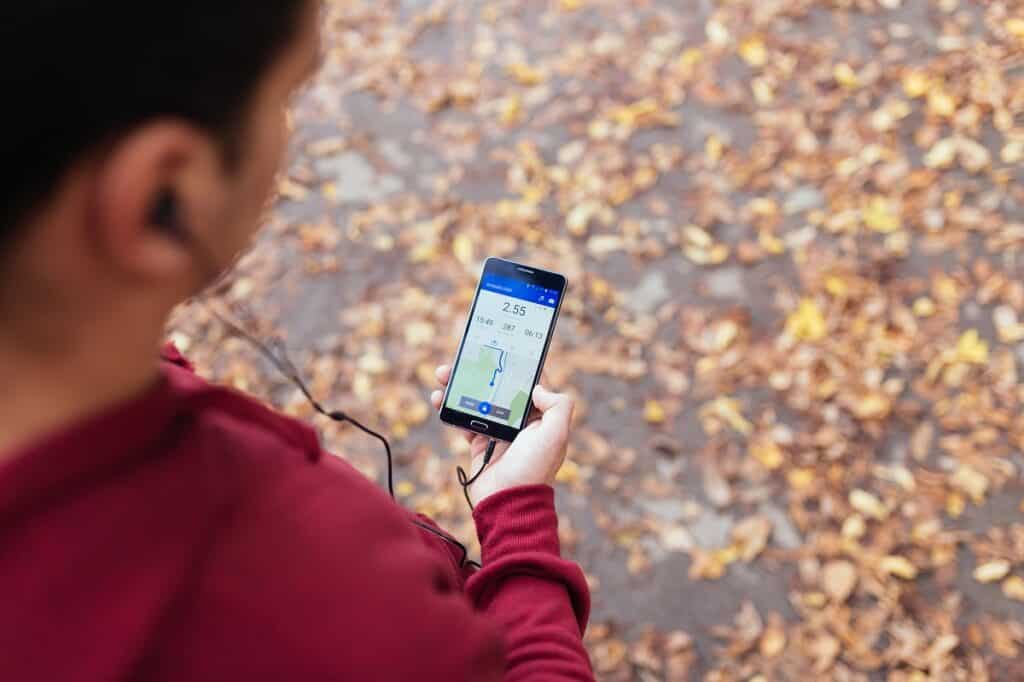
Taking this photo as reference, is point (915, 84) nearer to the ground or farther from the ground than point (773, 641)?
farther from the ground

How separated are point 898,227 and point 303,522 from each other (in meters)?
2.55

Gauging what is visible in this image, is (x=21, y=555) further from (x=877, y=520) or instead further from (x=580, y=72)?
(x=580, y=72)

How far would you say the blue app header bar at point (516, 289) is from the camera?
182 centimetres

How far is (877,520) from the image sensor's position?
2.36 meters

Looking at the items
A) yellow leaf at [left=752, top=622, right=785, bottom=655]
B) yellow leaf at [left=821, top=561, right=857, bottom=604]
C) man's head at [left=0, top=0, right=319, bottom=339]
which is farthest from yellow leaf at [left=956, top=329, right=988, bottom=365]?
man's head at [left=0, top=0, right=319, bottom=339]

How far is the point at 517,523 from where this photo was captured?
1336mm

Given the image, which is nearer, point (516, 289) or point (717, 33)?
point (516, 289)

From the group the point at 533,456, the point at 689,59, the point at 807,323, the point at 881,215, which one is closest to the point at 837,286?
the point at 807,323

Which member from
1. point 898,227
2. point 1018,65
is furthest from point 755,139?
point 1018,65

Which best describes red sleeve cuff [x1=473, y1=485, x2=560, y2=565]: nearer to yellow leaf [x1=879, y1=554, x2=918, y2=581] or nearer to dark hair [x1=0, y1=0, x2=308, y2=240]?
dark hair [x1=0, y1=0, x2=308, y2=240]

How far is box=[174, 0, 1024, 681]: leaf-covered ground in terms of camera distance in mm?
2312

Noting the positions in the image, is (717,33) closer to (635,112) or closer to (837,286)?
(635,112)

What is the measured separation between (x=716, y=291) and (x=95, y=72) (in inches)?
96.8

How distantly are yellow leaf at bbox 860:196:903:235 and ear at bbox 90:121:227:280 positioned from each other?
260 centimetres
